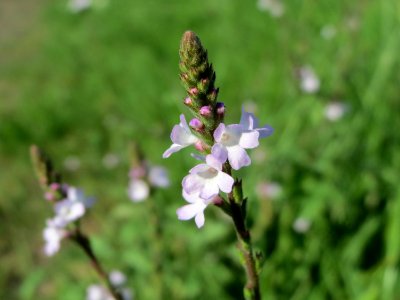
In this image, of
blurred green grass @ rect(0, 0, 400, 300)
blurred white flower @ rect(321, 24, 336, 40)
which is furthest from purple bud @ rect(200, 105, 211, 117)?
blurred white flower @ rect(321, 24, 336, 40)

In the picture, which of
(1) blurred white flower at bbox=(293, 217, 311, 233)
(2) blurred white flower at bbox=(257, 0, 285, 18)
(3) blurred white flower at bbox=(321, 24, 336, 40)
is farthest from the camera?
(2) blurred white flower at bbox=(257, 0, 285, 18)

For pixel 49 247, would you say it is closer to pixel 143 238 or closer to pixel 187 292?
pixel 187 292

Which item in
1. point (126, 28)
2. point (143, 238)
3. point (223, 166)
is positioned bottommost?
point (223, 166)

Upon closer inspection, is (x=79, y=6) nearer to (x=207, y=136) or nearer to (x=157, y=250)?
(x=157, y=250)

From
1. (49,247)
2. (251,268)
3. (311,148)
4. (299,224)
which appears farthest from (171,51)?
(251,268)

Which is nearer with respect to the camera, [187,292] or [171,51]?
[187,292]

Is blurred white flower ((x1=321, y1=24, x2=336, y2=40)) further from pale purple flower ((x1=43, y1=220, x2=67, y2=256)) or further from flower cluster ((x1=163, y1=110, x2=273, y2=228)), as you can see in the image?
flower cluster ((x1=163, y1=110, x2=273, y2=228))
